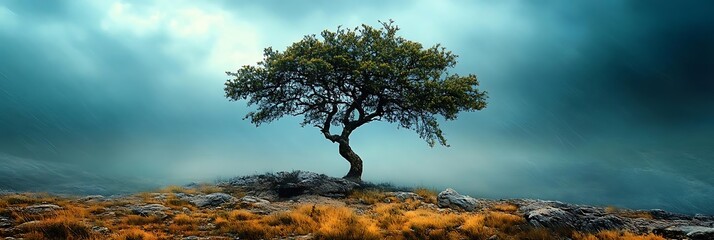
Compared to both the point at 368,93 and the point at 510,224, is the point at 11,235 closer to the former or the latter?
the point at 510,224

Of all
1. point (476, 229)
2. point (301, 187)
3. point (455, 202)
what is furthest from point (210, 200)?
point (476, 229)

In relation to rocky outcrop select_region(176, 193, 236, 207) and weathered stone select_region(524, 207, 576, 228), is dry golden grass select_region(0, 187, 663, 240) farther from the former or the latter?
rocky outcrop select_region(176, 193, 236, 207)

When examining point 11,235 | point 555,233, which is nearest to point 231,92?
point 11,235

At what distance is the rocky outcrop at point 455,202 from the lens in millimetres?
20750

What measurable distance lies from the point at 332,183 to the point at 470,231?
1312cm

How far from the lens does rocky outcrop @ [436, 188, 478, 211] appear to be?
817 inches

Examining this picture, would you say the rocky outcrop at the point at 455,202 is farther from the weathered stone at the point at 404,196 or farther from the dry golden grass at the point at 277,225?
the dry golden grass at the point at 277,225

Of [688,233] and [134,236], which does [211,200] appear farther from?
[688,233]

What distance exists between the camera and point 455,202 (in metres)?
21.1

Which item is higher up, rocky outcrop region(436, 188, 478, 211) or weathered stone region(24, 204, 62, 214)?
rocky outcrop region(436, 188, 478, 211)

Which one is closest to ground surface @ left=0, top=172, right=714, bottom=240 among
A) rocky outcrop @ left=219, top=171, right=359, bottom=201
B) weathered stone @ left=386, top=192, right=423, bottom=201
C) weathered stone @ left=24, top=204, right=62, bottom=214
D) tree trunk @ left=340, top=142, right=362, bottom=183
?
weathered stone @ left=24, top=204, right=62, bottom=214

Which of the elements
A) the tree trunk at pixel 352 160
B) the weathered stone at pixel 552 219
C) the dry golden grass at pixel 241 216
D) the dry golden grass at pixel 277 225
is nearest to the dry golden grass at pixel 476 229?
the dry golden grass at pixel 277 225

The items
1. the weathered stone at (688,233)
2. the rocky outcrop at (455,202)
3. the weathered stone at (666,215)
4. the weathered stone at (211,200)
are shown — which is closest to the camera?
the weathered stone at (688,233)

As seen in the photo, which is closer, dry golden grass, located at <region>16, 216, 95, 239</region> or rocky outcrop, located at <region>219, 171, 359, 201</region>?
dry golden grass, located at <region>16, 216, 95, 239</region>
